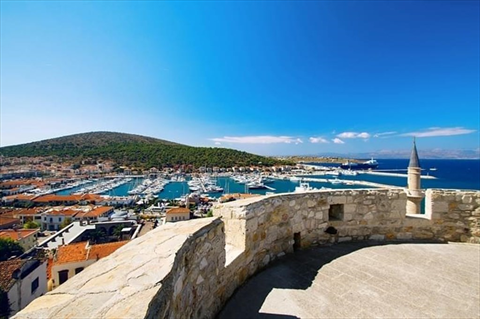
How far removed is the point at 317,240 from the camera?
4547 mm

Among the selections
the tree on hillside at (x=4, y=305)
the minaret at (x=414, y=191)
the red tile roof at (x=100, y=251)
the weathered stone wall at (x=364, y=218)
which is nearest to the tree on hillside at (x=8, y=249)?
the red tile roof at (x=100, y=251)

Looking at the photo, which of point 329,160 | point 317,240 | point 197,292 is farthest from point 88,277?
point 329,160

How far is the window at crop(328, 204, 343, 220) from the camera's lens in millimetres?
4805

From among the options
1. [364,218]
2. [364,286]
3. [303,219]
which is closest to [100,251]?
[303,219]

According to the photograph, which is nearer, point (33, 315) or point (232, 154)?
point (33, 315)

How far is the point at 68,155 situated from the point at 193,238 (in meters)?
103

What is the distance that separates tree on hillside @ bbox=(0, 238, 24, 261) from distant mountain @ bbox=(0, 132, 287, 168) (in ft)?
219

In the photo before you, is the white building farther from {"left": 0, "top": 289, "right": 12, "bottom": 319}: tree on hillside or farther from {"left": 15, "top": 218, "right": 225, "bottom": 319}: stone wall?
{"left": 15, "top": 218, "right": 225, "bottom": 319}: stone wall

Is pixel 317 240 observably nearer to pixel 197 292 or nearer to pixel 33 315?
pixel 197 292

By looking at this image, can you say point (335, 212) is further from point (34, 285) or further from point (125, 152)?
point (125, 152)

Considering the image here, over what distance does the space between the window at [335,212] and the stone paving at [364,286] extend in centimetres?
68

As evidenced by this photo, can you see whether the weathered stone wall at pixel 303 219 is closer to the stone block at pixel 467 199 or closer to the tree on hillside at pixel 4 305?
the stone block at pixel 467 199

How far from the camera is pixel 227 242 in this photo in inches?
133

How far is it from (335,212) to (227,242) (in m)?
2.69
